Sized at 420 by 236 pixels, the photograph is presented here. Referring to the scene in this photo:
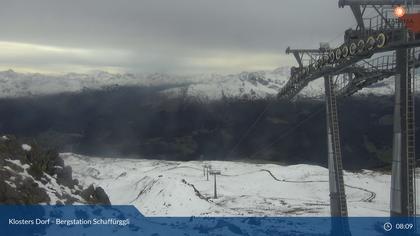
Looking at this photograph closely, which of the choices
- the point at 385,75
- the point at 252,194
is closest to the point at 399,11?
the point at 385,75

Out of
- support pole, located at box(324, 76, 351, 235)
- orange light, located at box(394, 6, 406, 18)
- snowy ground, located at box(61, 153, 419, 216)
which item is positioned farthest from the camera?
snowy ground, located at box(61, 153, 419, 216)

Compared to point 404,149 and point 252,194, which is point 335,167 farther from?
point 252,194

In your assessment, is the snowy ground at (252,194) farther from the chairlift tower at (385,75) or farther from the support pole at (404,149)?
the support pole at (404,149)

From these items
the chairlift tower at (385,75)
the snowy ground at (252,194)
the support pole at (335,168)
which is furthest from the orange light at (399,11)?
the snowy ground at (252,194)

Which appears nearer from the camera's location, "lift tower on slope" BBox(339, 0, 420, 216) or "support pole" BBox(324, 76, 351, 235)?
"lift tower on slope" BBox(339, 0, 420, 216)

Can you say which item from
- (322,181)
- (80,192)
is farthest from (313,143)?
(80,192)

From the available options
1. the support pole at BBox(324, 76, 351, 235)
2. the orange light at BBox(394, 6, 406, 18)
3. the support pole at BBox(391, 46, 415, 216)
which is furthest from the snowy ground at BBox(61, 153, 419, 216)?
the orange light at BBox(394, 6, 406, 18)

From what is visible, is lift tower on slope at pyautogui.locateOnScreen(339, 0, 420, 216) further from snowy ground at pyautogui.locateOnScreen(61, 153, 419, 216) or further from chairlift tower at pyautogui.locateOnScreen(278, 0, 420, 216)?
snowy ground at pyautogui.locateOnScreen(61, 153, 419, 216)

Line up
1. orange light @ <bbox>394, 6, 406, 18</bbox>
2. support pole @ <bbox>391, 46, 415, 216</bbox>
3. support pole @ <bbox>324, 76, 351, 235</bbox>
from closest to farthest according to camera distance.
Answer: orange light @ <bbox>394, 6, 406, 18</bbox>
support pole @ <bbox>391, 46, 415, 216</bbox>
support pole @ <bbox>324, 76, 351, 235</bbox>

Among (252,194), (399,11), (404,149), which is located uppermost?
(399,11)

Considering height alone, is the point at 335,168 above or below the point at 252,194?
above

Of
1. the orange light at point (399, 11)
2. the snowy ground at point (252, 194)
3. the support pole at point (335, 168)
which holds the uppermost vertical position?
the orange light at point (399, 11)
